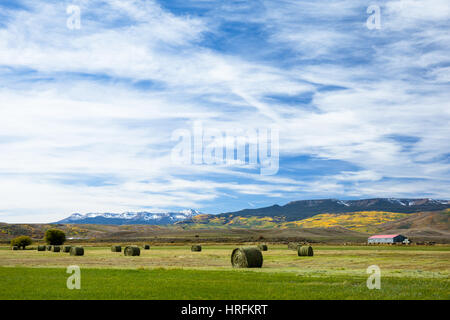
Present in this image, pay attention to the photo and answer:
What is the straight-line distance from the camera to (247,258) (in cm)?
3541

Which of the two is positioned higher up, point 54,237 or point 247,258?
point 247,258

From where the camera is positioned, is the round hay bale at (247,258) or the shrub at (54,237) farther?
the shrub at (54,237)

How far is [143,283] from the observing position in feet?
77.5

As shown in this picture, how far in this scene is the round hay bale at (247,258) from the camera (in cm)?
3550

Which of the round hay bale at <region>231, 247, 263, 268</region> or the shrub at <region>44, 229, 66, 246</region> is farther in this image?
the shrub at <region>44, 229, 66, 246</region>

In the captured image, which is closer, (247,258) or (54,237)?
(247,258)

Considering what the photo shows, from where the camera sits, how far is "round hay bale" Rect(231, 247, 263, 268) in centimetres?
3550
